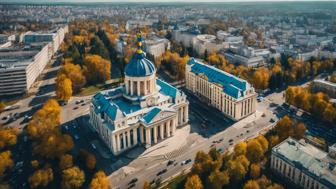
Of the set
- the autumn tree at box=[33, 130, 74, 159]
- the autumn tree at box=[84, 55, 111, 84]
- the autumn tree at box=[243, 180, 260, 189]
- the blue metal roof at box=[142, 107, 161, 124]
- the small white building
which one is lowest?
the autumn tree at box=[243, 180, 260, 189]

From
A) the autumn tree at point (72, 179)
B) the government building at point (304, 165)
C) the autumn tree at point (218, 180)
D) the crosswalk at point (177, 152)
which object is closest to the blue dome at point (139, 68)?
the crosswalk at point (177, 152)

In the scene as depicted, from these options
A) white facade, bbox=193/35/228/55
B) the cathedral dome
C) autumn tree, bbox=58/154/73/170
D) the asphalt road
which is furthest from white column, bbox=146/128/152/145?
white facade, bbox=193/35/228/55

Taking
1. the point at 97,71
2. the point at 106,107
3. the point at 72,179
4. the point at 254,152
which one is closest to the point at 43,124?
the point at 106,107

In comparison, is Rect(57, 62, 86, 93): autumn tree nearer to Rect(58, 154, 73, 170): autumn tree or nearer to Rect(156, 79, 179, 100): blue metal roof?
Rect(156, 79, 179, 100): blue metal roof

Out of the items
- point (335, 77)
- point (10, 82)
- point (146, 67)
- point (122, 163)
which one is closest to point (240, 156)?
point (122, 163)

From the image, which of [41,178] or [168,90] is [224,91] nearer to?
[168,90]

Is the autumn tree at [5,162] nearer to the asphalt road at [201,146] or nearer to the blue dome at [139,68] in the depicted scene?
the asphalt road at [201,146]
